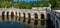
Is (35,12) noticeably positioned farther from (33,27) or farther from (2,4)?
(2,4)

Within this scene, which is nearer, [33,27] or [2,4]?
[33,27]

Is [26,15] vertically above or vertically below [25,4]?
below

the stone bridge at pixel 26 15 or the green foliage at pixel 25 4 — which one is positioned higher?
the green foliage at pixel 25 4

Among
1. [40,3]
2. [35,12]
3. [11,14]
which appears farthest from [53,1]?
[40,3]

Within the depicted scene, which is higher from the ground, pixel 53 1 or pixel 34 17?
pixel 53 1

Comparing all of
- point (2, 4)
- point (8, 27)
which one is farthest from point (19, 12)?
point (8, 27)

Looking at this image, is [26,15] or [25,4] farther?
[25,4]

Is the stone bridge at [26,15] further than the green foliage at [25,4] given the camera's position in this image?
No

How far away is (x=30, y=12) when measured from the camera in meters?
83.6

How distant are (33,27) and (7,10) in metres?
41.8

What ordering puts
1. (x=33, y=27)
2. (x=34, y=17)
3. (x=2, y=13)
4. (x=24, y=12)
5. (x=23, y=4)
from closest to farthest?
(x=33, y=27), (x=34, y=17), (x=24, y=12), (x=2, y=13), (x=23, y=4)

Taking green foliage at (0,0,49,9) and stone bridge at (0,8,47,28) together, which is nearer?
stone bridge at (0,8,47,28)

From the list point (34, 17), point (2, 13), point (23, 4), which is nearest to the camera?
point (34, 17)

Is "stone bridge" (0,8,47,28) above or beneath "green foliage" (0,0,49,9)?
beneath
